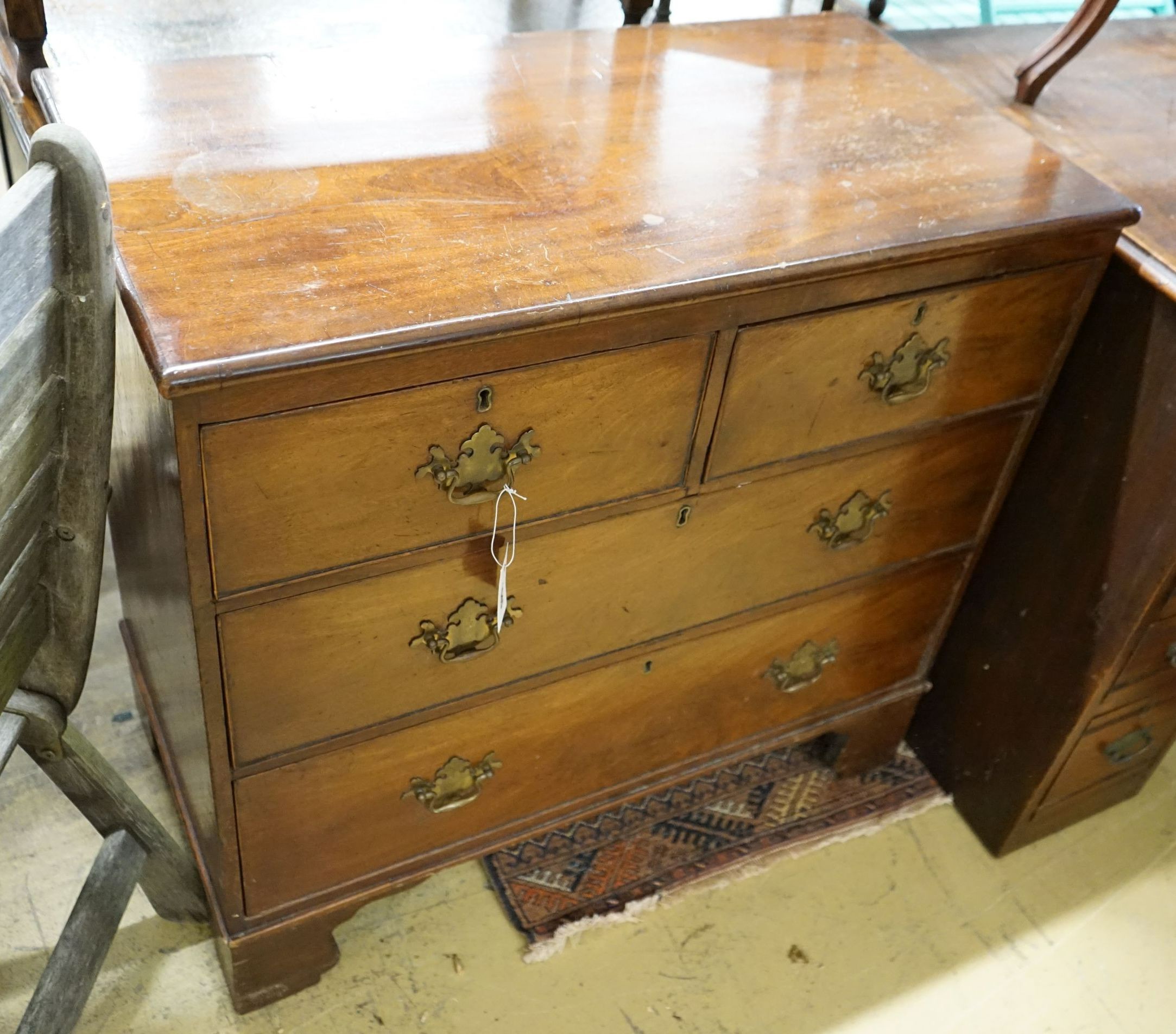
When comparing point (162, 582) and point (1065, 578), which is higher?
point (162, 582)

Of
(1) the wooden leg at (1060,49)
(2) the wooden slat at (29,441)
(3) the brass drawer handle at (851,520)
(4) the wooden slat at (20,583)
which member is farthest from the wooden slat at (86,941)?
(1) the wooden leg at (1060,49)

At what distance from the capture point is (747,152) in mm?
1242

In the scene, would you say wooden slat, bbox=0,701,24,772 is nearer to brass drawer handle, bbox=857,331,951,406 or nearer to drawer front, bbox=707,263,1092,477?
drawer front, bbox=707,263,1092,477

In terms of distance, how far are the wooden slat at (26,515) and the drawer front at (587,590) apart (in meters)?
0.18

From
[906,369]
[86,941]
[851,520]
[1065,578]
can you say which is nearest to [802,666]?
[851,520]

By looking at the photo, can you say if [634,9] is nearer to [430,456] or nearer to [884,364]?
[884,364]

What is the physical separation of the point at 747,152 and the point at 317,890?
0.95 metres

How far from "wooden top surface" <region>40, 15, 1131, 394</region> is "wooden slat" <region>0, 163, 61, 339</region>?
89mm

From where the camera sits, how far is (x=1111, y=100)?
1.62 meters

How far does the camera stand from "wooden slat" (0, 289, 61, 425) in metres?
0.84

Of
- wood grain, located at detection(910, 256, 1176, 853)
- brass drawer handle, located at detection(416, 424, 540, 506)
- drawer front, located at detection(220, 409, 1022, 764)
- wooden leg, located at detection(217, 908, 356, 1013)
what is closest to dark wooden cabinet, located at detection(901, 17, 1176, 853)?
wood grain, located at detection(910, 256, 1176, 853)

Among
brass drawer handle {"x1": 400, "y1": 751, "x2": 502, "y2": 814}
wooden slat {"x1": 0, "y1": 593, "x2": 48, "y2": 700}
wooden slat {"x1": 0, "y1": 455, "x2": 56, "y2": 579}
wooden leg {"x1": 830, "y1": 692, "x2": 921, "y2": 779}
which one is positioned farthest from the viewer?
wooden leg {"x1": 830, "y1": 692, "x2": 921, "y2": 779}

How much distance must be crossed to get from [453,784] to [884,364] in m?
0.67

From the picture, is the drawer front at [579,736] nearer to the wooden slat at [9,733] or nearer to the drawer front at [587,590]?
the drawer front at [587,590]
